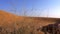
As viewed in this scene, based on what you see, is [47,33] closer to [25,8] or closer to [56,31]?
[56,31]

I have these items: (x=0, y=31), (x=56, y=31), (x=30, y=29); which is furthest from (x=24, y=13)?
(x=56, y=31)

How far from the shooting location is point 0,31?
21.0ft

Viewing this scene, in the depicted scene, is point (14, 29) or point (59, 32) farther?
point (59, 32)

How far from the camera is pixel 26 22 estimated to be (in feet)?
20.1

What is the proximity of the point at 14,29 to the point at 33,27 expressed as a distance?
0.83 meters

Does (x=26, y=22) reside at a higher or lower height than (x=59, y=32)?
higher

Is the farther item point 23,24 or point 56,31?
point 56,31

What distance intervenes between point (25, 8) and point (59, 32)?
2021mm

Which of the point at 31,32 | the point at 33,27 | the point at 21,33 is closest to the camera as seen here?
the point at 21,33

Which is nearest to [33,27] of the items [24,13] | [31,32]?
[31,32]

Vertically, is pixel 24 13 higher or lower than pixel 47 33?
higher

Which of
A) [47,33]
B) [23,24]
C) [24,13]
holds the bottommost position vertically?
[47,33]

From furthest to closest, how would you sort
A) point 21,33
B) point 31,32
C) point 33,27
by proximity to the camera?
point 33,27 < point 31,32 < point 21,33

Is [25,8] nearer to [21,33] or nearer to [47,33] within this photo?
[21,33]
